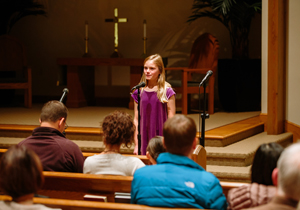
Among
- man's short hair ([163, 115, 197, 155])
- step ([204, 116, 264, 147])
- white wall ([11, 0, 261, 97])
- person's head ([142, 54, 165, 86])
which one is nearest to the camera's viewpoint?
man's short hair ([163, 115, 197, 155])

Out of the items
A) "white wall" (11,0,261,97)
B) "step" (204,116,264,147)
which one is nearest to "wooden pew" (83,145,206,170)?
"step" (204,116,264,147)

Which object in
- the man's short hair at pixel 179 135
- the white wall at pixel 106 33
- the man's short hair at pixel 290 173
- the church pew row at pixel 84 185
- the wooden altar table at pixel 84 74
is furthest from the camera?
the white wall at pixel 106 33

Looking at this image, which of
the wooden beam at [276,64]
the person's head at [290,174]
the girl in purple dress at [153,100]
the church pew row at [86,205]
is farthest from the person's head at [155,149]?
the wooden beam at [276,64]

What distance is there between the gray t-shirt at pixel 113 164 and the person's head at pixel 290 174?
3.37ft

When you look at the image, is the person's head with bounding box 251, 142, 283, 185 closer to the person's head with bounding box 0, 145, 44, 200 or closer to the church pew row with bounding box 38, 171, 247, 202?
the church pew row with bounding box 38, 171, 247, 202

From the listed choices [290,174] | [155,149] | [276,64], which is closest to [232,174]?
[276,64]

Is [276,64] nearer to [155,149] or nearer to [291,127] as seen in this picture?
[291,127]

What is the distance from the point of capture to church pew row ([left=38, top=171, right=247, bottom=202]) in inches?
84.3

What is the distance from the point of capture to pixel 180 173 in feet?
6.08

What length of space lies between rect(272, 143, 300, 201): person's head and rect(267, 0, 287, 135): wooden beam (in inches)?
152

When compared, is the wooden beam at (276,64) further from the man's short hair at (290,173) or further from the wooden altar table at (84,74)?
the man's short hair at (290,173)

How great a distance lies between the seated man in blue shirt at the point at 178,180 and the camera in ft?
5.97

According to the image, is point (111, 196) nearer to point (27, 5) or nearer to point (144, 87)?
point (144, 87)

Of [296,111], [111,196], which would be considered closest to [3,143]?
[111,196]
